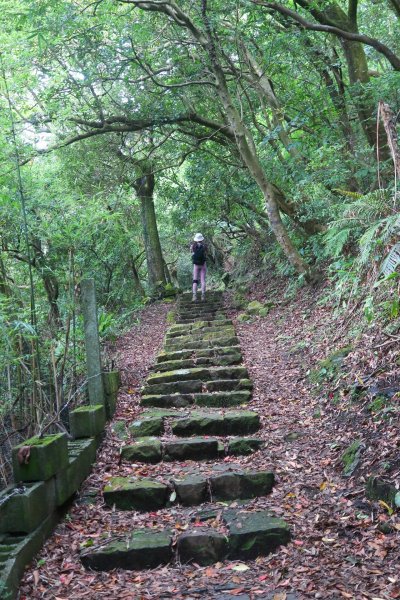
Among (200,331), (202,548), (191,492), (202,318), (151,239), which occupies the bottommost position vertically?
(202,548)

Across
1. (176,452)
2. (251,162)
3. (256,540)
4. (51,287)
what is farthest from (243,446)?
(251,162)

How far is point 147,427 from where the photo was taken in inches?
217

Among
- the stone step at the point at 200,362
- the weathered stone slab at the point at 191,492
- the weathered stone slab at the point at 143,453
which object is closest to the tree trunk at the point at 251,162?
the stone step at the point at 200,362

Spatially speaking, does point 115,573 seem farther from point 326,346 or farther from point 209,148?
point 209,148

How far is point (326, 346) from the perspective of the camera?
6750 millimetres

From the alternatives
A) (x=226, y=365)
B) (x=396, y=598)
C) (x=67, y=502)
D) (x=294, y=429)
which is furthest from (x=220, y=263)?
(x=396, y=598)

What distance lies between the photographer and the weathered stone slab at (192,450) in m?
4.99

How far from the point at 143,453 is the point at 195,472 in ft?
2.09

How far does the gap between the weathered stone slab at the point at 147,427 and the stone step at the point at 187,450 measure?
42 centimetres

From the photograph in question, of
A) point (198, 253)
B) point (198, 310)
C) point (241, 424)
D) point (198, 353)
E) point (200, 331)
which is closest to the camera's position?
point (241, 424)

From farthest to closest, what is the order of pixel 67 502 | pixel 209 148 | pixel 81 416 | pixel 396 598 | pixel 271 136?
1. pixel 209 148
2. pixel 271 136
3. pixel 81 416
4. pixel 67 502
5. pixel 396 598

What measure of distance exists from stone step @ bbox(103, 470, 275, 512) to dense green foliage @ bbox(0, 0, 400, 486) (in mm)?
1130

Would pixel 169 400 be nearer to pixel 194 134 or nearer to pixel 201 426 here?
pixel 201 426

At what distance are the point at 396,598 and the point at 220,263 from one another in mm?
16823
